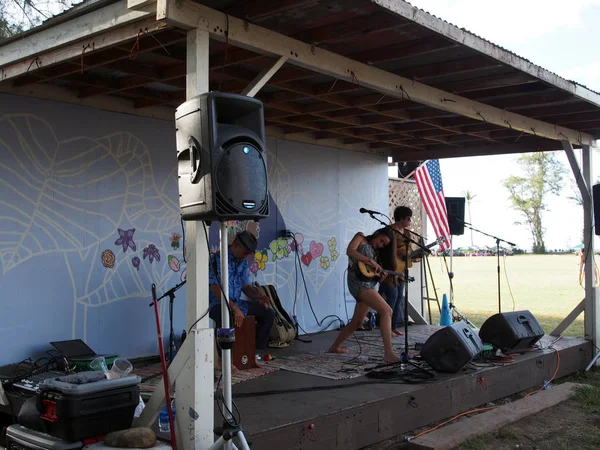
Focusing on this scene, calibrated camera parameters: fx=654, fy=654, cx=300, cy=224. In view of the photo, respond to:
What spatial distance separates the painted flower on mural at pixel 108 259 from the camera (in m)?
6.37

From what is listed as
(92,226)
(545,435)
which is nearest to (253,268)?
(92,226)

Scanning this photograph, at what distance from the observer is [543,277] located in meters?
23.8

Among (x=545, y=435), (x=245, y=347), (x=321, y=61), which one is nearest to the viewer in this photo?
(x=321, y=61)

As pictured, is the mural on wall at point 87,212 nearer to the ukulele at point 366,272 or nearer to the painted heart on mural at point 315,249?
the ukulele at point 366,272

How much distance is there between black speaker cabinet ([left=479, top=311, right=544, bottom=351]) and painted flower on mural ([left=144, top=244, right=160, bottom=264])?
360 cm

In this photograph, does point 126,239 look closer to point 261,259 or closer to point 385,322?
point 261,259

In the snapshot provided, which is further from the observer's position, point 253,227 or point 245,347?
point 253,227

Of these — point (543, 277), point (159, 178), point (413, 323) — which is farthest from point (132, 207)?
point (543, 277)

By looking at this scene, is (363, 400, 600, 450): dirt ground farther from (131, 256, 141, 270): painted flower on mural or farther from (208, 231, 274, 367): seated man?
(131, 256, 141, 270): painted flower on mural

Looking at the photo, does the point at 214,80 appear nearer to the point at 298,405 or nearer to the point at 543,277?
the point at 298,405

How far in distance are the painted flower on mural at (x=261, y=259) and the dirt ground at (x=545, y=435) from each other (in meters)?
3.37

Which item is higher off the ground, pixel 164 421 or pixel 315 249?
pixel 315 249

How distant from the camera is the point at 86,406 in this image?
3846mm

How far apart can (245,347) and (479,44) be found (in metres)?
3.33
